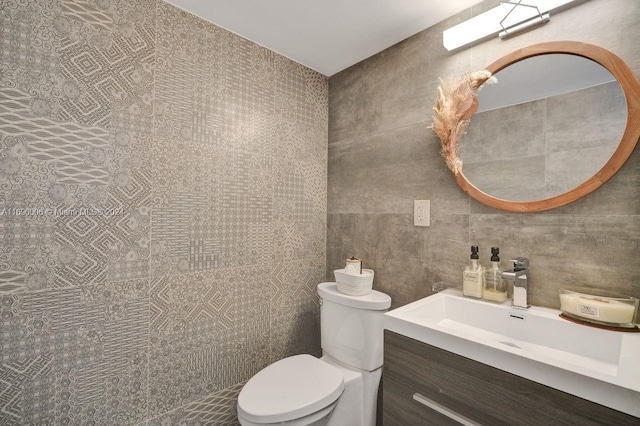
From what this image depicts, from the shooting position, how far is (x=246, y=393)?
1203 mm

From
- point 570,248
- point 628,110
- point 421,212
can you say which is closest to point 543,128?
point 628,110

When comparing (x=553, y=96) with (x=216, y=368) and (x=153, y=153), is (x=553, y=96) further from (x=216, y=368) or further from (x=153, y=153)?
(x=216, y=368)

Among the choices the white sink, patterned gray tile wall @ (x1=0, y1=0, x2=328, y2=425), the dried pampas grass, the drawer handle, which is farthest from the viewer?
the dried pampas grass

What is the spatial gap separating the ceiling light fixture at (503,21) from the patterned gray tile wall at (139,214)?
0.97 metres

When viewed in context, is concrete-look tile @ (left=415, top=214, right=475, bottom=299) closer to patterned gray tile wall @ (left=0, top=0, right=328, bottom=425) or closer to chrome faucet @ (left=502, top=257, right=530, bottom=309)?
chrome faucet @ (left=502, top=257, right=530, bottom=309)

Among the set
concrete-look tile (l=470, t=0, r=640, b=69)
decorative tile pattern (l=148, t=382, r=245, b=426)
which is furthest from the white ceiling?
decorative tile pattern (l=148, t=382, r=245, b=426)

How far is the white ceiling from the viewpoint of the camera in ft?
4.49

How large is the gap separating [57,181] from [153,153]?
1.18 ft

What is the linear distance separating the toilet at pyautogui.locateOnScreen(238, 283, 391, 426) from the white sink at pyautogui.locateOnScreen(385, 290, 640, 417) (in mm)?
333

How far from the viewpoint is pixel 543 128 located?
1133 mm

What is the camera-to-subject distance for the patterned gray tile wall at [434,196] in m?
1.00

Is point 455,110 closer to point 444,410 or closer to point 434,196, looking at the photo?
point 434,196

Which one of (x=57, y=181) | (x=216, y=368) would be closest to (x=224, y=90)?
(x=57, y=181)

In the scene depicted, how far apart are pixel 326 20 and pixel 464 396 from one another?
1684mm
